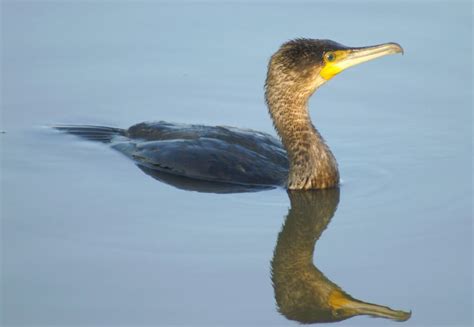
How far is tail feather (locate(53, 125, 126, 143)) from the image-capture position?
437 inches

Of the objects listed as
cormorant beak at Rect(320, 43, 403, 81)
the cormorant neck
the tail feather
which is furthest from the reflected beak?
the tail feather

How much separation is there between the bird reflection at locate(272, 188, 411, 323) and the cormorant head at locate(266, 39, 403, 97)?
90 centimetres

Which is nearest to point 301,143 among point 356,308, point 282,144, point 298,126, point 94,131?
point 298,126

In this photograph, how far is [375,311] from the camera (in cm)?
798

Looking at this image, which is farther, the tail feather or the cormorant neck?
the tail feather

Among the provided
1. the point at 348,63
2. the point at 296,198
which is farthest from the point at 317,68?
the point at 296,198

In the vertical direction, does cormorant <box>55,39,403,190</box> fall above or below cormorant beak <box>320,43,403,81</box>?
below

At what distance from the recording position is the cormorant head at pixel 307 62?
10008 mm

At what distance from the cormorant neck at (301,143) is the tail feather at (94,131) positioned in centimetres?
160

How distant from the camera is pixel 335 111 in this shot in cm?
1162

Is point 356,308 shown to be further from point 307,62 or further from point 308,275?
point 307,62

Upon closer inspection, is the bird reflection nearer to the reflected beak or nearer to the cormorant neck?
A: the reflected beak

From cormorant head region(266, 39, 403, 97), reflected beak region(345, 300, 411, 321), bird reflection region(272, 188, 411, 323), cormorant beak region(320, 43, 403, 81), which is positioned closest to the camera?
reflected beak region(345, 300, 411, 321)

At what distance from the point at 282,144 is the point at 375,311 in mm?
2765
